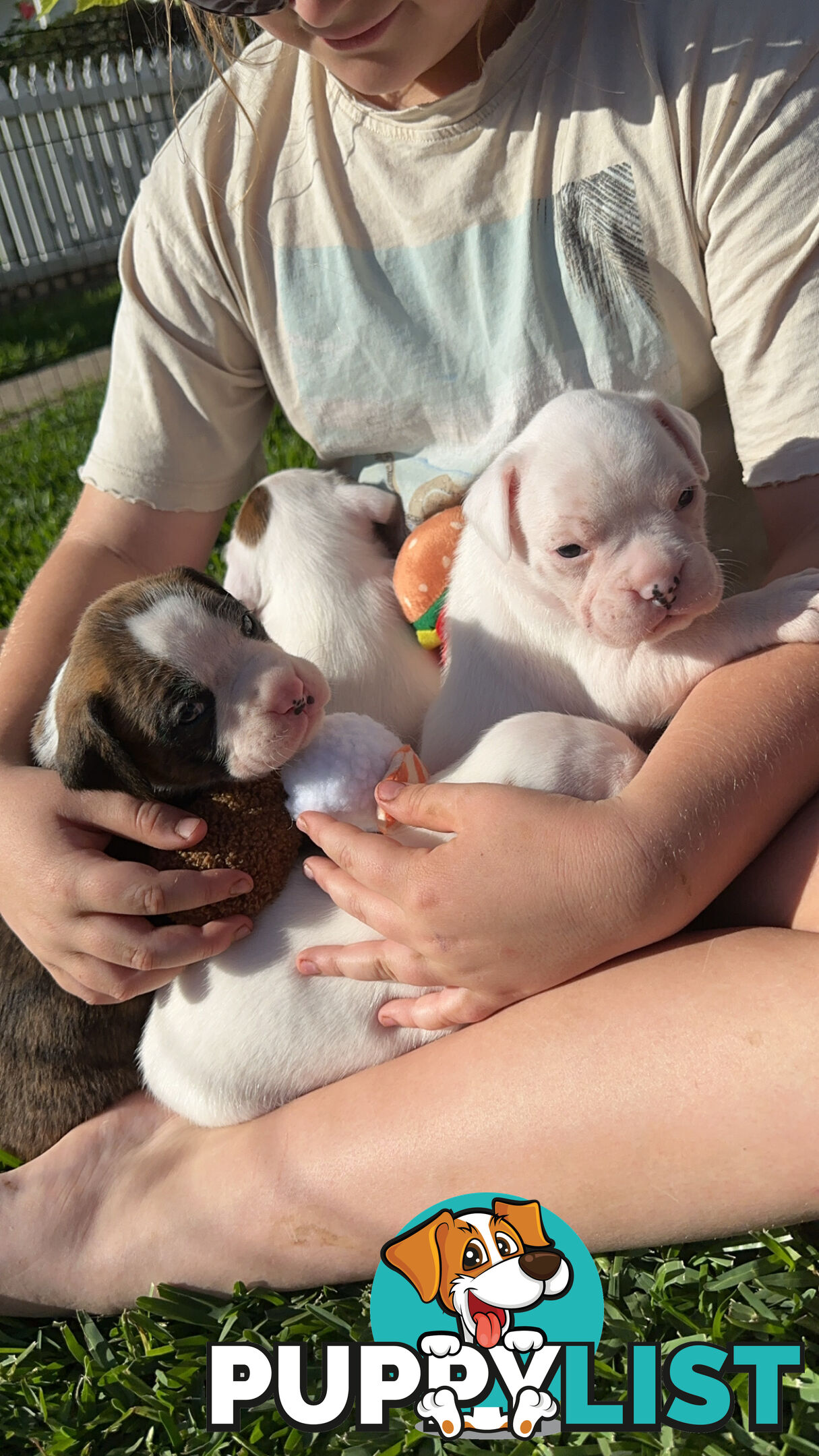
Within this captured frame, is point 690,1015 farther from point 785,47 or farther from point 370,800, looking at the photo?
point 785,47

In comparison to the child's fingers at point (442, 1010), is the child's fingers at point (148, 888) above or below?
above

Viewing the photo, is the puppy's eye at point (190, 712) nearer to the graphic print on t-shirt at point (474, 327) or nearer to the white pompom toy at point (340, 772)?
the white pompom toy at point (340, 772)

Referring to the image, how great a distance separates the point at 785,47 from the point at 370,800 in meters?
1.34

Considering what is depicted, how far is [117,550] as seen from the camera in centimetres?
246

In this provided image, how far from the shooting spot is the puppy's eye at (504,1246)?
148 centimetres

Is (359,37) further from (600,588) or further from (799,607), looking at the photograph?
(799,607)

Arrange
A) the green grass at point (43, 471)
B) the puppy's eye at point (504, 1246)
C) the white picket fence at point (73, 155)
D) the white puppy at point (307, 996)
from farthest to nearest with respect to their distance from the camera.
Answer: the white picket fence at point (73, 155)
the green grass at point (43, 471)
the white puppy at point (307, 996)
the puppy's eye at point (504, 1246)

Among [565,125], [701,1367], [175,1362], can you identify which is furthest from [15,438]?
[701,1367]

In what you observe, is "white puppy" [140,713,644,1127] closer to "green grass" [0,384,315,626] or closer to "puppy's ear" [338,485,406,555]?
"puppy's ear" [338,485,406,555]

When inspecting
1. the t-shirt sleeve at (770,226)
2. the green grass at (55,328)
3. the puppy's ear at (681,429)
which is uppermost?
the t-shirt sleeve at (770,226)

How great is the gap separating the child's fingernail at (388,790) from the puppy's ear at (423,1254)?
58 cm

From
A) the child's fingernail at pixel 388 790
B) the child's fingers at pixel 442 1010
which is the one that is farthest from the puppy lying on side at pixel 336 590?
the child's fingers at pixel 442 1010

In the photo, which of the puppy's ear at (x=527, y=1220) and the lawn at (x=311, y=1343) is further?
the puppy's ear at (x=527, y=1220)

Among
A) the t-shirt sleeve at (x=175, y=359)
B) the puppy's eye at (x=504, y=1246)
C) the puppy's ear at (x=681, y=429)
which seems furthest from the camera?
the t-shirt sleeve at (x=175, y=359)
